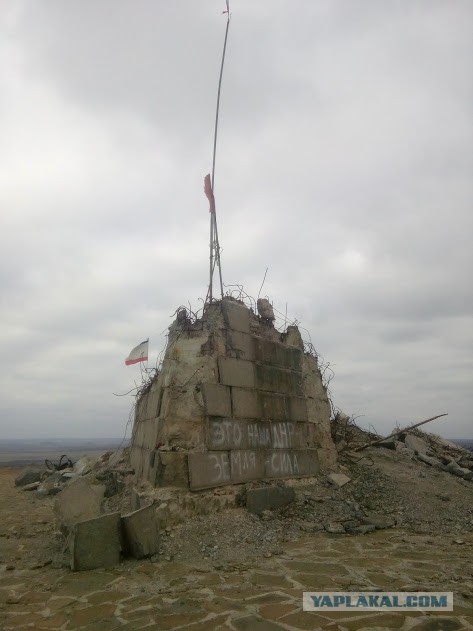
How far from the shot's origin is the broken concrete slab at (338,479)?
7.51m

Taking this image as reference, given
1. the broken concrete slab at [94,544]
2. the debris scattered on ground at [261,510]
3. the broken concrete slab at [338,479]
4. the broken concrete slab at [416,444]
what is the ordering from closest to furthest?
the broken concrete slab at [94,544] < the debris scattered on ground at [261,510] < the broken concrete slab at [338,479] < the broken concrete slab at [416,444]

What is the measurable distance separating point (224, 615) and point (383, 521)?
3492mm

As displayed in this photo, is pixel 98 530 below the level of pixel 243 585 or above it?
above

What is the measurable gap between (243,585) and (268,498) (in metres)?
2.50

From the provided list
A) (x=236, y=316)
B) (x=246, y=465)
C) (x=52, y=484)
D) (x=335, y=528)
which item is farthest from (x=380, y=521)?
(x=52, y=484)

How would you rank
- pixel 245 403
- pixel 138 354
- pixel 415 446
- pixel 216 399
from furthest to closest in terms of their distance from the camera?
pixel 415 446, pixel 138 354, pixel 245 403, pixel 216 399

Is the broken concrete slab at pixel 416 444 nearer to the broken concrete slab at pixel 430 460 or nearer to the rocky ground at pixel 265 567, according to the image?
the broken concrete slab at pixel 430 460

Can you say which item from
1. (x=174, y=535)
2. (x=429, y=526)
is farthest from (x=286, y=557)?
(x=429, y=526)

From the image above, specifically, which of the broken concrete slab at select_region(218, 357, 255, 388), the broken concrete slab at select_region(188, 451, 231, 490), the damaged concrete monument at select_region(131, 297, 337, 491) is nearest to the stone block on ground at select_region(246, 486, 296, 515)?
the damaged concrete monument at select_region(131, 297, 337, 491)

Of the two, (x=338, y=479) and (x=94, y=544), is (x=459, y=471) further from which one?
(x=94, y=544)

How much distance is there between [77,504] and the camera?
5.47 meters

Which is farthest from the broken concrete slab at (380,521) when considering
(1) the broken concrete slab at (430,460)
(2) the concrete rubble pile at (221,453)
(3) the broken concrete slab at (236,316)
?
(1) the broken concrete slab at (430,460)

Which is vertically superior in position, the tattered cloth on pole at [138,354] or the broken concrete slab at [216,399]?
the tattered cloth on pole at [138,354]

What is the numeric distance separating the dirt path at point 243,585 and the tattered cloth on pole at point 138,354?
3.64m
